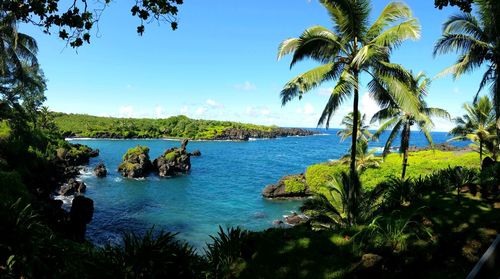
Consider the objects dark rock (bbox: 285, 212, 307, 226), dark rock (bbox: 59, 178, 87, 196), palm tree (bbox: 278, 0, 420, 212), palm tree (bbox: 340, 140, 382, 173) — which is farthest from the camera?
dark rock (bbox: 59, 178, 87, 196)

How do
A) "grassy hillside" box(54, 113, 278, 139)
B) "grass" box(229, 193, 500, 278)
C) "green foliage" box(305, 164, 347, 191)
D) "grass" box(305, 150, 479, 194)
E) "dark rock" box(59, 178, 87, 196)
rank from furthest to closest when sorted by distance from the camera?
"grassy hillside" box(54, 113, 278, 139), "dark rock" box(59, 178, 87, 196), "green foliage" box(305, 164, 347, 191), "grass" box(305, 150, 479, 194), "grass" box(229, 193, 500, 278)

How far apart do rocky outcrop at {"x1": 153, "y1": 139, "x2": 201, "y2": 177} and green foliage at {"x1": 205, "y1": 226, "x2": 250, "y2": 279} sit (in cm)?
5057

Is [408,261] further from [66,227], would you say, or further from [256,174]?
[256,174]

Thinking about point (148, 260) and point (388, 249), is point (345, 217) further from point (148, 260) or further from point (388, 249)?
point (148, 260)

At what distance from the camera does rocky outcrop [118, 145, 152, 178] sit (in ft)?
176

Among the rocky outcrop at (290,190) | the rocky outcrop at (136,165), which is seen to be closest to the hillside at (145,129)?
the rocky outcrop at (136,165)

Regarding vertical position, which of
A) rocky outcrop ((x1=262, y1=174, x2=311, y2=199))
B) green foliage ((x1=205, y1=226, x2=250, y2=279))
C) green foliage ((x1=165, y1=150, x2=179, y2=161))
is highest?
green foliage ((x1=205, y1=226, x2=250, y2=279))

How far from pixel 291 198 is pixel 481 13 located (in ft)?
89.9

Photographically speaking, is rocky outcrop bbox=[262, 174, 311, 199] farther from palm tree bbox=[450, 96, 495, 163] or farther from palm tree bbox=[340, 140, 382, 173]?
palm tree bbox=[450, 96, 495, 163]

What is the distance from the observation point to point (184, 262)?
694cm

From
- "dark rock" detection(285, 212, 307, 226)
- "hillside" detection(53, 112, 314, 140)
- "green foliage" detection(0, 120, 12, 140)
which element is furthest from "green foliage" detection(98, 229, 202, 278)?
"hillside" detection(53, 112, 314, 140)

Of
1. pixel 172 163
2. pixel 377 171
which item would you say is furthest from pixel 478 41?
pixel 172 163

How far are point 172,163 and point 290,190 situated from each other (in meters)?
26.8

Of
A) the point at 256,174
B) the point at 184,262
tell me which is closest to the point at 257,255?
the point at 184,262
